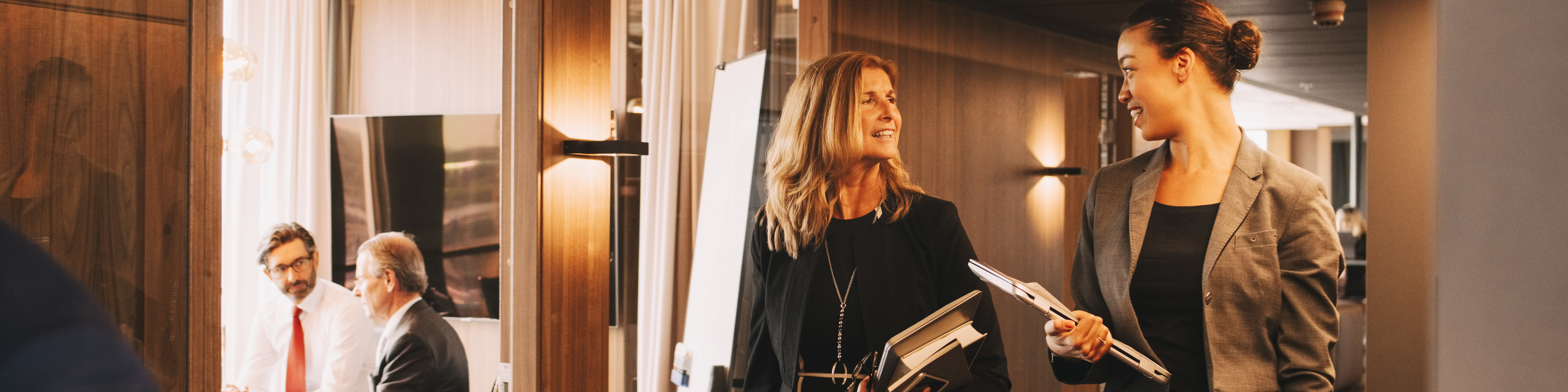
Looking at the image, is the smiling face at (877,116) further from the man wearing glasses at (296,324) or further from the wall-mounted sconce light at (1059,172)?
the wall-mounted sconce light at (1059,172)

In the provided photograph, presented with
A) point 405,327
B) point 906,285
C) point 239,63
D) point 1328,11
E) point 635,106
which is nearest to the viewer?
point 906,285

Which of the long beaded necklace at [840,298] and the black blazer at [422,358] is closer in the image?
the long beaded necklace at [840,298]

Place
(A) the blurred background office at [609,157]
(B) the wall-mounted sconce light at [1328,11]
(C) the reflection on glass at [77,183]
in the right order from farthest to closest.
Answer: (B) the wall-mounted sconce light at [1328,11]
(C) the reflection on glass at [77,183]
(A) the blurred background office at [609,157]

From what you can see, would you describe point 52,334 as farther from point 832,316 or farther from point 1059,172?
point 1059,172

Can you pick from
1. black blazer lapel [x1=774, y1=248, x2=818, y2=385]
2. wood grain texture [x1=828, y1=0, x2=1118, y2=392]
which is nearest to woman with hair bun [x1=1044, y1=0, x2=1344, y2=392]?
black blazer lapel [x1=774, y1=248, x2=818, y2=385]

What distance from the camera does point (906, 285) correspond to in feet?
6.44

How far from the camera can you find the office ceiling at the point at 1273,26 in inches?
164

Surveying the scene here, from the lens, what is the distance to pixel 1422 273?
2.95m

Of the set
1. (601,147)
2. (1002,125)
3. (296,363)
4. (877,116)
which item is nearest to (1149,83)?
(877,116)

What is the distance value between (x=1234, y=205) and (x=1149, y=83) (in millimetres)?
258

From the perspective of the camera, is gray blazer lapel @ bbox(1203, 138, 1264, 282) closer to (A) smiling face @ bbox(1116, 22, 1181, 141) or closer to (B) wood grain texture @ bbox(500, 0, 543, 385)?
(A) smiling face @ bbox(1116, 22, 1181, 141)

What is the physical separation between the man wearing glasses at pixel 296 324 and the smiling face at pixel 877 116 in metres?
2.07

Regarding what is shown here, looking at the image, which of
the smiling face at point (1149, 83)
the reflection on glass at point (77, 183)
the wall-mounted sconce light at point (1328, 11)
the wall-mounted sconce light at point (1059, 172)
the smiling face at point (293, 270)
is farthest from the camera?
the wall-mounted sconce light at point (1059, 172)

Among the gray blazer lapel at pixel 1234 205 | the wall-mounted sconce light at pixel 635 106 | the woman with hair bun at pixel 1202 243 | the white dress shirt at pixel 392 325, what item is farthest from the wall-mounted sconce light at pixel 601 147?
the gray blazer lapel at pixel 1234 205
